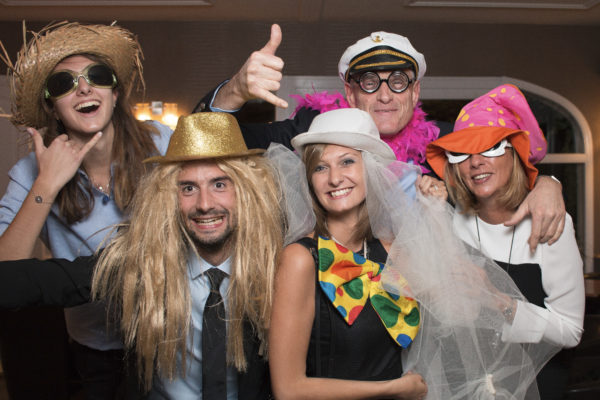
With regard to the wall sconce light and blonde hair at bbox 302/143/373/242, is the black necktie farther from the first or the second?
the wall sconce light

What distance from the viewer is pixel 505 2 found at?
5086 millimetres

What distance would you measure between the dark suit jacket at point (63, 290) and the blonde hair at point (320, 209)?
1.30ft

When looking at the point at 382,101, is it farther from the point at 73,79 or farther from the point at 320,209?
the point at 73,79

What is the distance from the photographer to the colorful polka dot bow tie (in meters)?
1.48

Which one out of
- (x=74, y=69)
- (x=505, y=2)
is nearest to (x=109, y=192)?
(x=74, y=69)

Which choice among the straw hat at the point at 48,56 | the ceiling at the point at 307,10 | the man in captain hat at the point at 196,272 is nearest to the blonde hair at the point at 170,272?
the man in captain hat at the point at 196,272

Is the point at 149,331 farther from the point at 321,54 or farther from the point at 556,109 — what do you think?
the point at 556,109

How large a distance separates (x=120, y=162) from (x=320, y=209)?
81 centimetres

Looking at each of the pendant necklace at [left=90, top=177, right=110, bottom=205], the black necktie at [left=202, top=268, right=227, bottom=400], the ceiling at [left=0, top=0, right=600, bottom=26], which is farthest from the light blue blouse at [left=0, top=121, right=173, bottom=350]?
the ceiling at [left=0, top=0, right=600, bottom=26]

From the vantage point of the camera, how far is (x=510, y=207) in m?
1.77

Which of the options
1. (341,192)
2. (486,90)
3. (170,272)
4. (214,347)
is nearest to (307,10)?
(486,90)

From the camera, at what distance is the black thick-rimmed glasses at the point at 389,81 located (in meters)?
2.06

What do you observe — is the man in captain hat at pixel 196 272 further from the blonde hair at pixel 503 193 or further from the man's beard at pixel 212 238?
the blonde hair at pixel 503 193

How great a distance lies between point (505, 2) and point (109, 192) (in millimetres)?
4573
